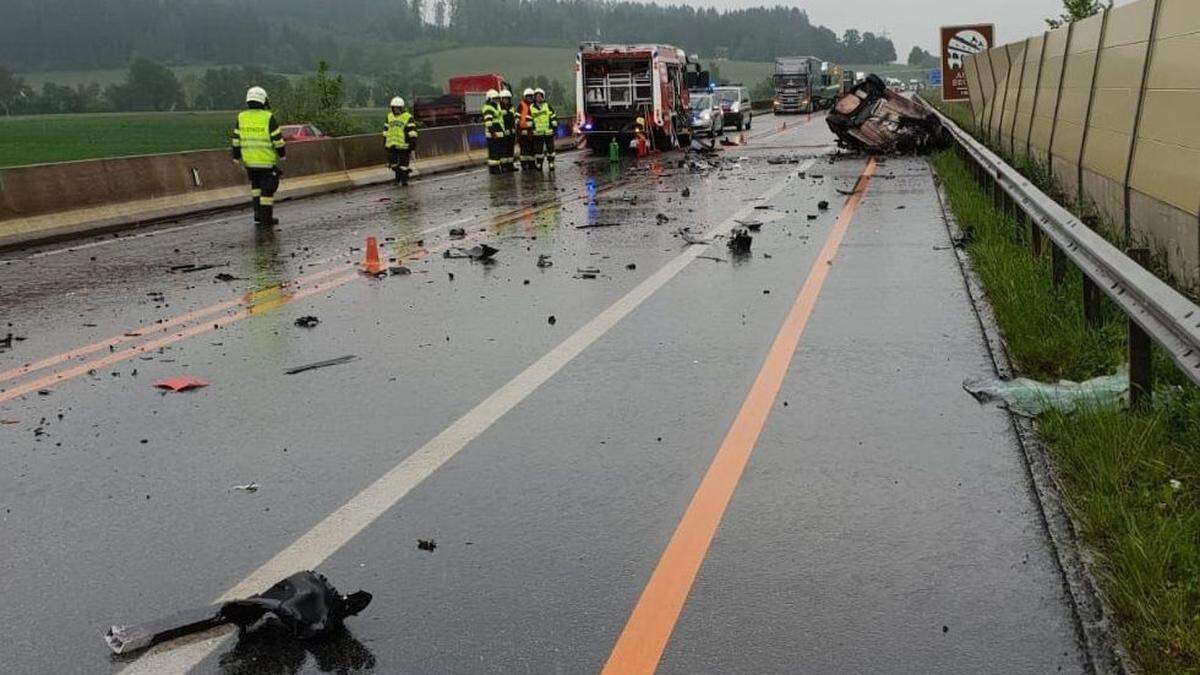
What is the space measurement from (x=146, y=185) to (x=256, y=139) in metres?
2.61

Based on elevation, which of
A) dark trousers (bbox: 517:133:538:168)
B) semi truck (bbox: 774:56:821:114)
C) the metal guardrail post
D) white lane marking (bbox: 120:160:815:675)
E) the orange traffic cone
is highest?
the metal guardrail post

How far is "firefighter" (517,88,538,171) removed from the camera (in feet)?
99.6

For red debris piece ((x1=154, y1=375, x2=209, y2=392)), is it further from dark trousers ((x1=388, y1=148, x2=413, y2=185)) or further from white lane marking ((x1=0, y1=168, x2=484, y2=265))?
dark trousers ((x1=388, y1=148, x2=413, y2=185))

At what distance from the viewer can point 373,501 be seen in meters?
5.61

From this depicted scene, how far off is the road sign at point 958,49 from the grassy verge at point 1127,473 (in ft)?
93.1

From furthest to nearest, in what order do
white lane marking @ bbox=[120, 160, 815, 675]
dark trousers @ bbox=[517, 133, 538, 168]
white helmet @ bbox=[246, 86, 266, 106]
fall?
1. dark trousers @ bbox=[517, 133, 538, 168]
2. white helmet @ bbox=[246, 86, 266, 106]
3. white lane marking @ bbox=[120, 160, 815, 675]

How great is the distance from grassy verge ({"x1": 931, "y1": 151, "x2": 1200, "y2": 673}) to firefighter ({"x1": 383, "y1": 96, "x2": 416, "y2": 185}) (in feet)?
60.5

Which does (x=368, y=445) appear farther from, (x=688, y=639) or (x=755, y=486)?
(x=688, y=639)

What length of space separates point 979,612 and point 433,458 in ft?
9.12

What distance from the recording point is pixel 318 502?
562cm

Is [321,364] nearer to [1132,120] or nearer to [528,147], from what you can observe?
[1132,120]

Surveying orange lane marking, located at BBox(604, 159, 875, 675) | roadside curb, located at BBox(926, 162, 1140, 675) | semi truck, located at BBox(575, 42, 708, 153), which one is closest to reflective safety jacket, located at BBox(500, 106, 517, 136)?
semi truck, located at BBox(575, 42, 708, 153)

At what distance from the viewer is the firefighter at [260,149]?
729 inches

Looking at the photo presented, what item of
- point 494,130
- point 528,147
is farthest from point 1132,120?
point 528,147
